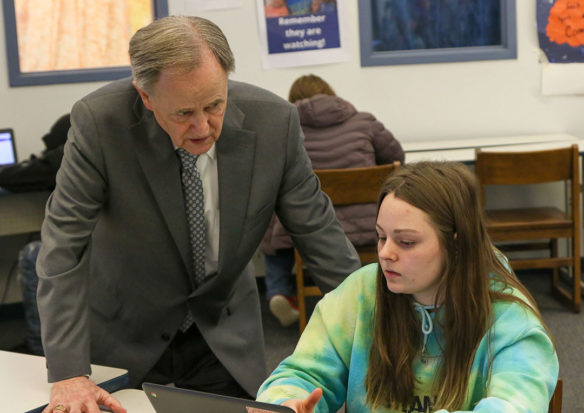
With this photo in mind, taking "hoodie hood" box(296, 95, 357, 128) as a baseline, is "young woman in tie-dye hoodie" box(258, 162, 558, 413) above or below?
below

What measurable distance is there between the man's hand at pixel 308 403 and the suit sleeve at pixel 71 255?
0.51 meters

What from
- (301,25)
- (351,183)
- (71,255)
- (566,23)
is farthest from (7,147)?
(566,23)

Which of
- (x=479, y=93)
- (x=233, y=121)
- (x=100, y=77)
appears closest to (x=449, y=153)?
(x=479, y=93)

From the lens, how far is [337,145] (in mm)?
4090

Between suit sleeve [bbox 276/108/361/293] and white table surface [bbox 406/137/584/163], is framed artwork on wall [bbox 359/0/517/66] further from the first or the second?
suit sleeve [bbox 276/108/361/293]

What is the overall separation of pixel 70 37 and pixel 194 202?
323 cm

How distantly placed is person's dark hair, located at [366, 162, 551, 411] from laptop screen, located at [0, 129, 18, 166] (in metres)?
3.41

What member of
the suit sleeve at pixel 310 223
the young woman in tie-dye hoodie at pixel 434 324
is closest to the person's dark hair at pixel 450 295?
the young woman in tie-dye hoodie at pixel 434 324

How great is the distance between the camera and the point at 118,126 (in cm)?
184

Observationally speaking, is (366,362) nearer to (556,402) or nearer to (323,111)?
(556,402)

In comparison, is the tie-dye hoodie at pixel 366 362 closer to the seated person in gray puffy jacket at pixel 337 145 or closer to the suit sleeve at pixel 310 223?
the suit sleeve at pixel 310 223

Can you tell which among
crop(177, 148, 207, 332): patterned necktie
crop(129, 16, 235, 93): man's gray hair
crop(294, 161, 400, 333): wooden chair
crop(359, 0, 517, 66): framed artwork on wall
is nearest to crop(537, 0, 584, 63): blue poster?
crop(359, 0, 517, 66): framed artwork on wall

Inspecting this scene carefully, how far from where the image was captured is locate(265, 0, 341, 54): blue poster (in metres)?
4.92

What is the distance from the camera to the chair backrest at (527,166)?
408 cm
